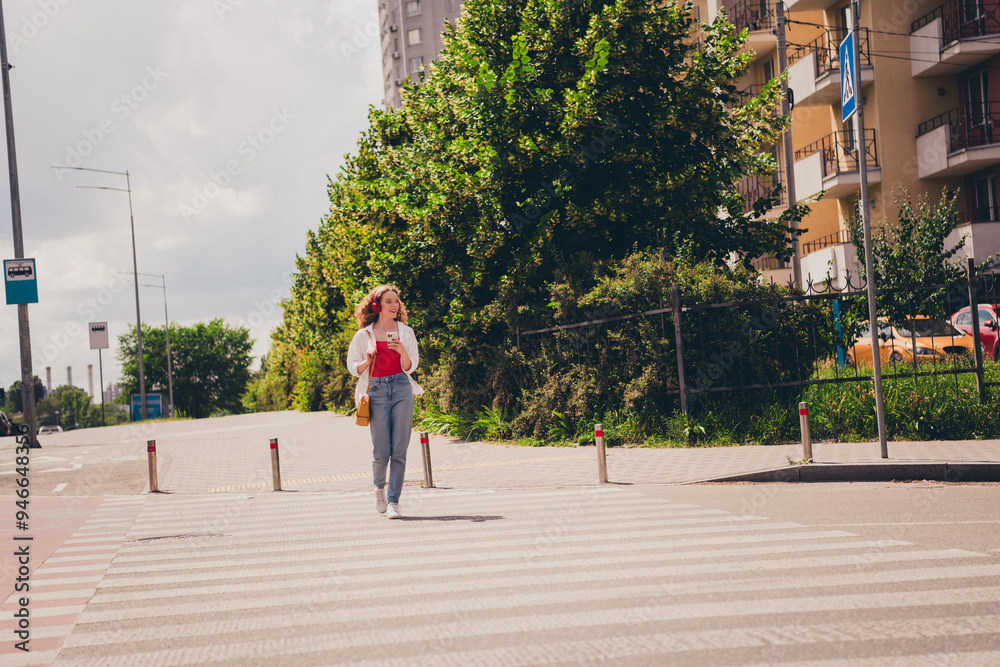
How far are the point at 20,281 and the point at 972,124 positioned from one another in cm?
2645

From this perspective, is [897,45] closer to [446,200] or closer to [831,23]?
[831,23]

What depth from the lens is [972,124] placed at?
25.7 meters

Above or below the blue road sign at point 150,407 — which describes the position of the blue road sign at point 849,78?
above

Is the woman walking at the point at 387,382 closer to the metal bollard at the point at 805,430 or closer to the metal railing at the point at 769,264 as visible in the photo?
the metal bollard at the point at 805,430

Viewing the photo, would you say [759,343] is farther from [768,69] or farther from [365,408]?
[768,69]

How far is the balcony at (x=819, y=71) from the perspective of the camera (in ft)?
92.9

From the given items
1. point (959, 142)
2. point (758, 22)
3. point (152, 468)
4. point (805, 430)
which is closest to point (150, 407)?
point (758, 22)

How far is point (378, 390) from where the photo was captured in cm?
817

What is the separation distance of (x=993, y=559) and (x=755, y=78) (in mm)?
33421

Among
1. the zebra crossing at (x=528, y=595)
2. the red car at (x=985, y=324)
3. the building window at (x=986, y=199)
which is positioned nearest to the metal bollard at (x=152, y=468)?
the zebra crossing at (x=528, y=595)

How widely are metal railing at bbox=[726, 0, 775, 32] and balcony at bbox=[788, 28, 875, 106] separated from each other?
313cm

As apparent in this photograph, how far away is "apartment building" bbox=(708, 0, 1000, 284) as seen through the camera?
25.0 meters

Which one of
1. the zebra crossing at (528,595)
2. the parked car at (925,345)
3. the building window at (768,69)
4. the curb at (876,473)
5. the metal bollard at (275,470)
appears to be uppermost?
the building window at (768,69)

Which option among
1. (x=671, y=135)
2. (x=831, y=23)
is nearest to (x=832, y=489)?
(x=671, y=135)
